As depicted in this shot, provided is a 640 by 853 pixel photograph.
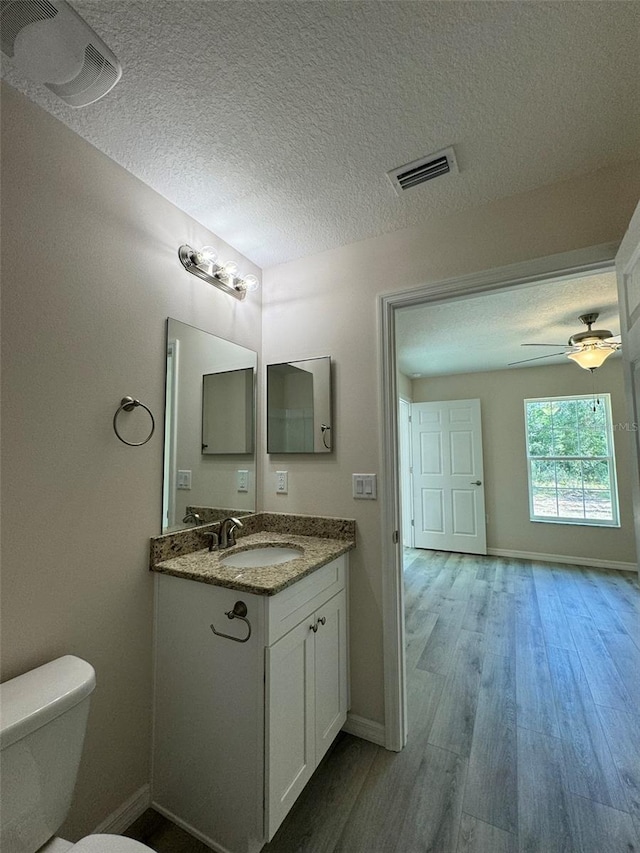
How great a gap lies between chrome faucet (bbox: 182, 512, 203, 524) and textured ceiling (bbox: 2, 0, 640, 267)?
1.40 meters

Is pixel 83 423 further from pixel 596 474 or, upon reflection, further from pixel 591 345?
pixel 596 474

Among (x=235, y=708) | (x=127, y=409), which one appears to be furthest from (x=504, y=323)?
(x=235, y=708)

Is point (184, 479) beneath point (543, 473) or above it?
above

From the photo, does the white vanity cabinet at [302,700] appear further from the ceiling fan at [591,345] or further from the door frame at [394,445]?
the ceiling fan at [591,345]

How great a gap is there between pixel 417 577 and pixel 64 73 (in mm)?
4265

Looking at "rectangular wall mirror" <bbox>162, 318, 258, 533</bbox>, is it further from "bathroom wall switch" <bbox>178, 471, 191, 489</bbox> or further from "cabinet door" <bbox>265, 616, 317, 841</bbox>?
"cabinet door" <bbox>265, 616, 317, 841</bbox>

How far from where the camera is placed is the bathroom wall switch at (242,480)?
1906 mm

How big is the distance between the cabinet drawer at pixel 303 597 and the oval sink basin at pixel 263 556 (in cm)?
19

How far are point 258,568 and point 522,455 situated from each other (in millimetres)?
4313

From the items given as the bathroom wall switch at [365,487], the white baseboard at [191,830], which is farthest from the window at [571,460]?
the white baseboard at [191,830]

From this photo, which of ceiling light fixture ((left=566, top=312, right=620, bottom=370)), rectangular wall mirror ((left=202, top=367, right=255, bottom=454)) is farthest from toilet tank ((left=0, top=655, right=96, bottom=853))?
ceiling light fixture ((left=566, top=312, right=620, bottom=370))

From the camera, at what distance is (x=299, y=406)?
6.45 feet

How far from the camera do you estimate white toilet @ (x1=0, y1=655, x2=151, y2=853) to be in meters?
0.81

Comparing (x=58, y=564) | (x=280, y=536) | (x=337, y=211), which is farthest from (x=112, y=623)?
(x=337, y=211)
